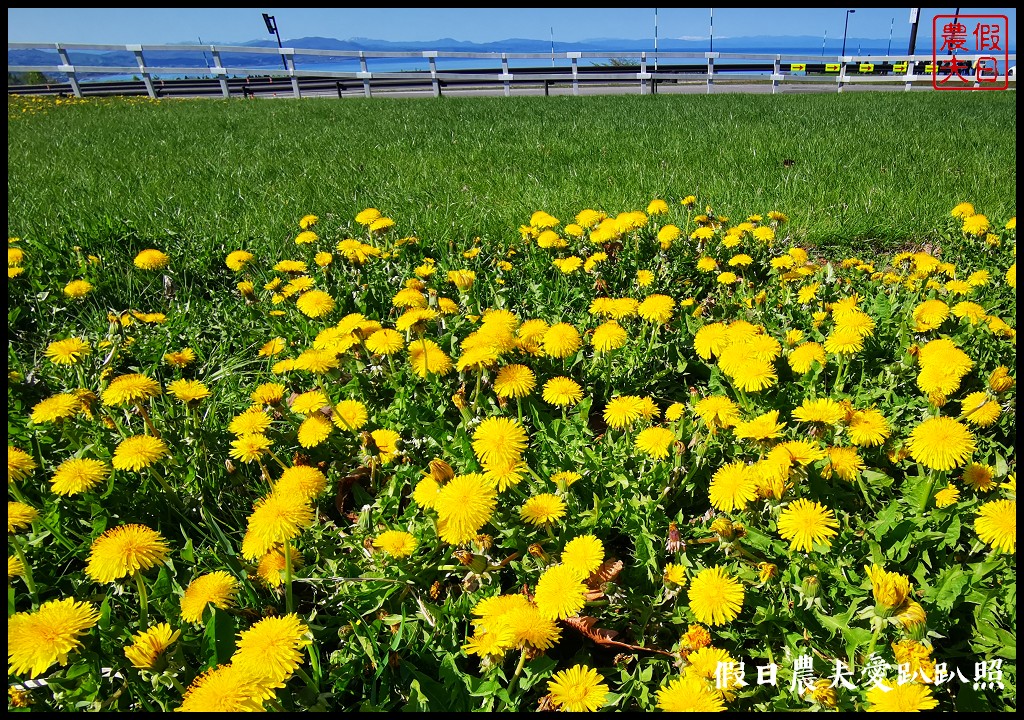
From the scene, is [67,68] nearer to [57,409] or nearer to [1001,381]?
[57,409]

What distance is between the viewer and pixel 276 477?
1830mm

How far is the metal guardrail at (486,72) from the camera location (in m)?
18.2

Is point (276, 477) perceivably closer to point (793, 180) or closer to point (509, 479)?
point (509, 479)

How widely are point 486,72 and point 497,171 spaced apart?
2086 centimetres

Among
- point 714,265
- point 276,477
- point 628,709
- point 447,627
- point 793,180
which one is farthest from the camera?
point 793,180

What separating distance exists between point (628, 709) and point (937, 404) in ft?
3.87

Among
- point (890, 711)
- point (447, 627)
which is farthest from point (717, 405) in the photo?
point (447, 627)

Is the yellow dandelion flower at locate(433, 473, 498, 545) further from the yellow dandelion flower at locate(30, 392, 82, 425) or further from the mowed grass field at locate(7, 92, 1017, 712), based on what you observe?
the yellow dandelion flower at locate(30, 392, 82, 425)

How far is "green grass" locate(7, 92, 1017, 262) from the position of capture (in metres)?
3.83

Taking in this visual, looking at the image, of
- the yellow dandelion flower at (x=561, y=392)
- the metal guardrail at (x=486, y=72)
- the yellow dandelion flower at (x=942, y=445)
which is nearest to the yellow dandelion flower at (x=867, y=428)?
the yellow dandelion flower at (x=942, y=445)

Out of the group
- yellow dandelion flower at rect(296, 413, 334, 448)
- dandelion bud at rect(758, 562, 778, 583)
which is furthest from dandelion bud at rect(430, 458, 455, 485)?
dandelion bud at rect(758, 562, 778, 583)

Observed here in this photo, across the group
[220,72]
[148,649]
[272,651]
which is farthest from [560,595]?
[220,72]

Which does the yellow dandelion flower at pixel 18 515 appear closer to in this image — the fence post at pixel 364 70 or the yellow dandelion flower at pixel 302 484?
the yellow dandelion flower at pixel 302 484

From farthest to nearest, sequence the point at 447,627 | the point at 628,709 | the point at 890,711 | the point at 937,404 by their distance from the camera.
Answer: the point at 937,404 < the point at 447,627 < the point at 628,709 < the point at 890,711
